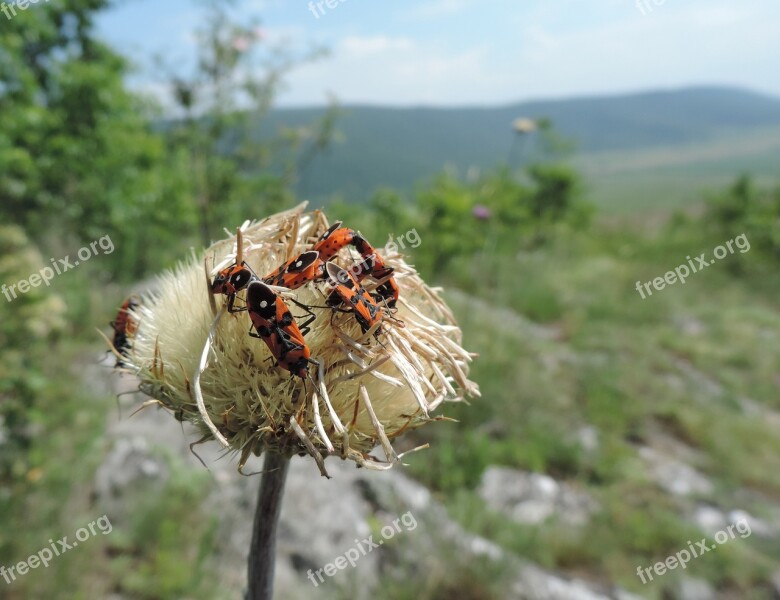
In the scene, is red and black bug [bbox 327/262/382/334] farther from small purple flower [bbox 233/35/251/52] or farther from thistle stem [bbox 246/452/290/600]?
small purple flower [bbox 233/35/251/52]

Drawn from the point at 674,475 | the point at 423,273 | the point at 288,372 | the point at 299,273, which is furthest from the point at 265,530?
the point at 423,273

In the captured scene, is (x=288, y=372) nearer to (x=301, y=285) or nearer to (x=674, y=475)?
(x=301, y=285)

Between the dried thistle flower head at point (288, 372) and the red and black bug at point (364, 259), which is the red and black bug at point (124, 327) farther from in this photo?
the red and black bug at point (364, 259)

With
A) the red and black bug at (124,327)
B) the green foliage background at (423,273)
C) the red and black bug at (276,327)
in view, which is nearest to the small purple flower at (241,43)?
the green foliage background at (423,273)

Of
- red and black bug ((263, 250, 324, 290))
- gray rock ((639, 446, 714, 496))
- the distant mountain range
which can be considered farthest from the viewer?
the distant mountain range

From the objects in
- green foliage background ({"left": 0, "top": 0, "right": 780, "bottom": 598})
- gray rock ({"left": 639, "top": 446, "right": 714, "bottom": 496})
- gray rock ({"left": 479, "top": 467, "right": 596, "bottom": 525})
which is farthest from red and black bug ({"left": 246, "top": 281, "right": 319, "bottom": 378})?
gray rock ({"left": 639, "top": 446, "right": 714, "bottom": 496})

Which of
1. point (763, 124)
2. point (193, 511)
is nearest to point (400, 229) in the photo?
point (193, 511)

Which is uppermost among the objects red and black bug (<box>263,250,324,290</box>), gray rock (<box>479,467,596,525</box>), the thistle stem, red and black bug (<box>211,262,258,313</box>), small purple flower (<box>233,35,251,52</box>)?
small purple flower (<box>233,35,251,52</box>)

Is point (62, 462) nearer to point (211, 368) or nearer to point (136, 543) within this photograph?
point (136, 543)
